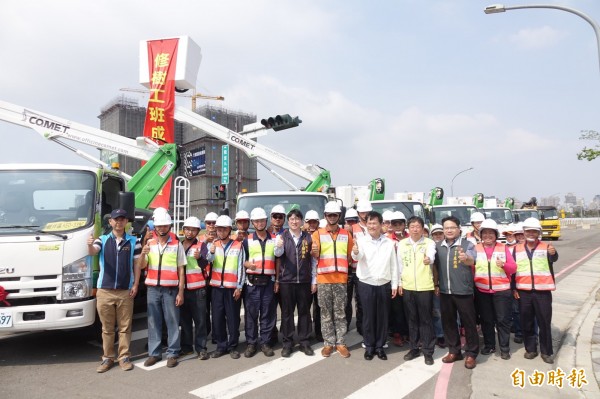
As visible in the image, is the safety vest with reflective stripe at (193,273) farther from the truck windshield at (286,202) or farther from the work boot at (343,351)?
the truck windshield at (286,202)

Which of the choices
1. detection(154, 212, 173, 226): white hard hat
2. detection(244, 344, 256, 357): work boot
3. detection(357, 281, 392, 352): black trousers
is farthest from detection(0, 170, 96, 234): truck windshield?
detection(357, 281, 392, 352): black trousers

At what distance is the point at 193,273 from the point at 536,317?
4.25 meters

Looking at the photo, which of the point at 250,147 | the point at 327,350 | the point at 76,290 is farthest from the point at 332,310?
the point at 250,147

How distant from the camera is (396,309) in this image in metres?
5.72

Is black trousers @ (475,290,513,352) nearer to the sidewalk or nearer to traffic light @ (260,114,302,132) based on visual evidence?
the sidewalk

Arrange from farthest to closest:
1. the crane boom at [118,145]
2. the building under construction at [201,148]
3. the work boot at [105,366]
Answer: the building under construction at [201,148] → the crane boom at [118,145] → the work boot at [105,366]

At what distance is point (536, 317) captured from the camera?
16.6 feet

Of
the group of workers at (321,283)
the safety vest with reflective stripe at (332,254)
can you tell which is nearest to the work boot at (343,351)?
the group of workers at (321,283)

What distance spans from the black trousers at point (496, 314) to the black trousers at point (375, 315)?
3.91 ft

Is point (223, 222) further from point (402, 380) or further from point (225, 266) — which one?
point (402, 380)

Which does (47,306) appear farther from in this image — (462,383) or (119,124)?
(119,124)

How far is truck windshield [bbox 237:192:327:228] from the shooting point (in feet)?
26.3

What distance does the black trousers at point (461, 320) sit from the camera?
192 inches

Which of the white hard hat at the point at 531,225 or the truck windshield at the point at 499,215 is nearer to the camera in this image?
the white hard hat at the point at 531,225
